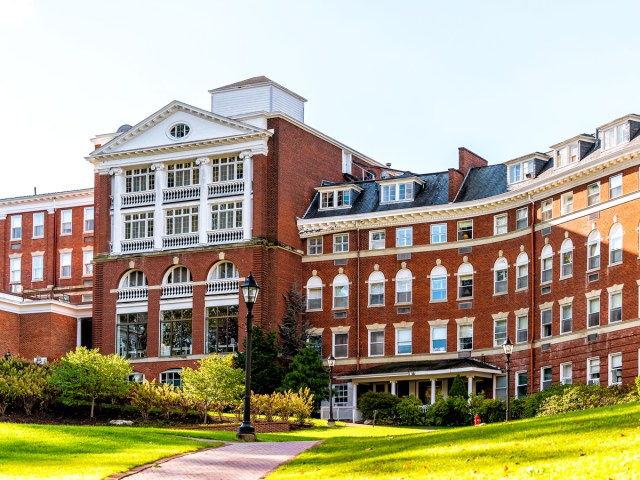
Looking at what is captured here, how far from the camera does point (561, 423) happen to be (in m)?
32.8

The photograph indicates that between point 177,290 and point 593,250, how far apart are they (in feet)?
85.1

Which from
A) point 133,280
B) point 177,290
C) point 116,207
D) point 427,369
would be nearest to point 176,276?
point 177,290

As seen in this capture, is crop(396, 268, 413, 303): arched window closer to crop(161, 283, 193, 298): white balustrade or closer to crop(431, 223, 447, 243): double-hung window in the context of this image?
crop(431, 223, 447, 243): double-hung window

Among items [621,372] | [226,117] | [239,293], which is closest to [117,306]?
[239,293]

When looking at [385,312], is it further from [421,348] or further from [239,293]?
[239,293]

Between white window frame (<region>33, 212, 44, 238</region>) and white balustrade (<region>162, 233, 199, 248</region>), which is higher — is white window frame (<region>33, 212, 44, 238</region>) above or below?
above

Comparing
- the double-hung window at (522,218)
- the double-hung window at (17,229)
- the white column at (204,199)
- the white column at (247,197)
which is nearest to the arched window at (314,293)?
the white column at (247,197)

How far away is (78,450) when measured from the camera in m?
34.3

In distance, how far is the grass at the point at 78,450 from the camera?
29656 millimetres

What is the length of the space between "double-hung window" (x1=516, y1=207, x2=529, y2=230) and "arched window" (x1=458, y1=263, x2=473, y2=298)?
3.99 m

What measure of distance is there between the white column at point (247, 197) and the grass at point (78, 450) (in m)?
33.9

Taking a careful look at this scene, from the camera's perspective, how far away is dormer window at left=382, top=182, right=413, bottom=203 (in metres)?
76.3

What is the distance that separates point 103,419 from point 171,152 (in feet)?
68.4

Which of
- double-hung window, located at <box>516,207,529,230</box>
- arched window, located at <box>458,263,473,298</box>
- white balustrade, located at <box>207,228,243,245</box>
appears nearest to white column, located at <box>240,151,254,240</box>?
white balustrade, located at <box>207,228,243,245</box>
